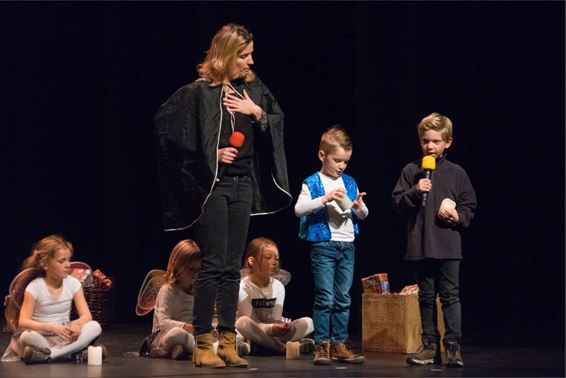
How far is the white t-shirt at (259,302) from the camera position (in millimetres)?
5148

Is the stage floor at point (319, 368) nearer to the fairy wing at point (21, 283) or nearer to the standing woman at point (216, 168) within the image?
the standing woman at point (216, 168)

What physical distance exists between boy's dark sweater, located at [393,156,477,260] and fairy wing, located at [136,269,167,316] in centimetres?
132

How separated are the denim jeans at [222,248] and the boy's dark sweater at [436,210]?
0.76 metres

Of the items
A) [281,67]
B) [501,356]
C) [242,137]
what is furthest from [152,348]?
[281,67]

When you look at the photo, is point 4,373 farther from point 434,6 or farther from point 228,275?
point 434,6

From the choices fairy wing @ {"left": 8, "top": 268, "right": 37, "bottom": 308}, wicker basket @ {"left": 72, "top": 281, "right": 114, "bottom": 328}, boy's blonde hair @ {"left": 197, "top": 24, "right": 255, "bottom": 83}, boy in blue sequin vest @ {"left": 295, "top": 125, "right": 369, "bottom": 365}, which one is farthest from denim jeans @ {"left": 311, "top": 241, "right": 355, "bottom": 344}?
wicker basket @ {"left": 72, "top": 281, "right": 114, "bottom": 328}

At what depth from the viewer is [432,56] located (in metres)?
6.40

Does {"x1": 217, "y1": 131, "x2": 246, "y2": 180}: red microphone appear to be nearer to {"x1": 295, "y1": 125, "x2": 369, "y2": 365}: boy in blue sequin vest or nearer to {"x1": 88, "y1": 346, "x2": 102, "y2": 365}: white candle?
{"x1": 295, "y1": 125, "x2": 369, "y2": 365}: boy in blue sequin vest

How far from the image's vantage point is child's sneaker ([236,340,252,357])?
4879 mm

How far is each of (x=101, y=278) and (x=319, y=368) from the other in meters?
2.28

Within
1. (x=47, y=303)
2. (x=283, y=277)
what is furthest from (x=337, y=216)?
(x=47, y=303)

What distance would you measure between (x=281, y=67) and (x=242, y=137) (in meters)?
2.85

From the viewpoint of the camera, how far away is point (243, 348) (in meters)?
4.90

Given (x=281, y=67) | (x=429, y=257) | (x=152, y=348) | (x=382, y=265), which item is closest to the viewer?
(x=429, y=257)
